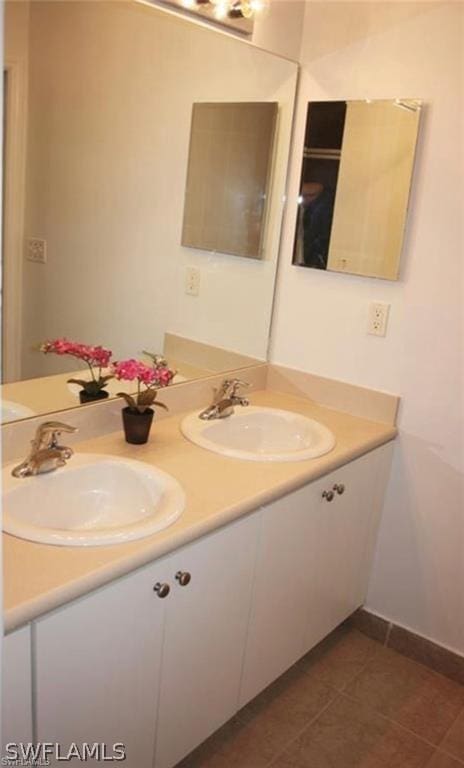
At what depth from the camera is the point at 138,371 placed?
6.07ft

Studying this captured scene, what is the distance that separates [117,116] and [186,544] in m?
1.18

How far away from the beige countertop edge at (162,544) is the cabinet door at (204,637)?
0.05 meters

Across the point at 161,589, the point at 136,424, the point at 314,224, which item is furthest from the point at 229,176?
the point at 161,589

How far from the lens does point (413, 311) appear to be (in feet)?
6.88

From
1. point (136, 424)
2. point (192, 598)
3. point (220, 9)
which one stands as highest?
point (220, 9)

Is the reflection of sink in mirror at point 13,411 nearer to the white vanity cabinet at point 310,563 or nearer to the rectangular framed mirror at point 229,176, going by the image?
the white vanity cabinet at point 310,563

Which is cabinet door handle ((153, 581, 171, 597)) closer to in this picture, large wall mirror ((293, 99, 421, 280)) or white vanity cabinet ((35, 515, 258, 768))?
white vanity cabinet ((35, 515, 258, 768))

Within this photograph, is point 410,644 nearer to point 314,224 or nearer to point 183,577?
point 183,577

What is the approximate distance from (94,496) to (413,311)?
1.15 m

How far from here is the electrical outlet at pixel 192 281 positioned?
2.24 metres

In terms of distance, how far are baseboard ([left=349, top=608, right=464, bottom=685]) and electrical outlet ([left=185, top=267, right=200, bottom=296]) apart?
129 cm

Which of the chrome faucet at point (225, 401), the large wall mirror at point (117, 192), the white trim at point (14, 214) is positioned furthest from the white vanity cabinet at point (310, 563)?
the white trim at point (14, 214)

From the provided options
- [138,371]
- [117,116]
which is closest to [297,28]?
[117,116]

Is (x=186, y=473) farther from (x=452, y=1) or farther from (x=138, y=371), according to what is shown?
(x=452, y=1)
